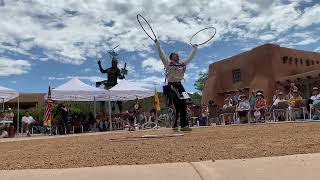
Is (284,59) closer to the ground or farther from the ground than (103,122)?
farther from the ground

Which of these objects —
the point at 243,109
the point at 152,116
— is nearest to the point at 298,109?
the point at 243,109

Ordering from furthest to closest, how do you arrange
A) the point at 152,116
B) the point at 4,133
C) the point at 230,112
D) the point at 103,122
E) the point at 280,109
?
the point at 103,122, the point at 152,116, the point at 230,112, the point at 4,133, the point at 280,109

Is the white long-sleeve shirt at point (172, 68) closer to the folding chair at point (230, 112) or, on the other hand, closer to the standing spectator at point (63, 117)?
the folding chair at point (230, 112)

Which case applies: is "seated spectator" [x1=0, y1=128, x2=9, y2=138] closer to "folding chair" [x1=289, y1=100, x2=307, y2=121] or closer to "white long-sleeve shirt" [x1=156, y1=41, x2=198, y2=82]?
"folding chair" [x1=289, y1=100, x2=307, y2=121]

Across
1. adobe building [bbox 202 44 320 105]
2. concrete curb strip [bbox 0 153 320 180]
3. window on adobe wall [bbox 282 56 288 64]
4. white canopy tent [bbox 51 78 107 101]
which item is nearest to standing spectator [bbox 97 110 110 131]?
white canopy tent [bbox 51 78 107 101]

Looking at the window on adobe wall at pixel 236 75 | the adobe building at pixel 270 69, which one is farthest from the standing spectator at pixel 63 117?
the window on adobe wall at pixel 236 75

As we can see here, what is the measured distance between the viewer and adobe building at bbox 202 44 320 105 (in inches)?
1646

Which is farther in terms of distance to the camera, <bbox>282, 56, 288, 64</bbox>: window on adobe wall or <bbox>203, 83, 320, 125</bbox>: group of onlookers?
<bbox>282, 56, 288, 64</bbox>: window on adobe wall

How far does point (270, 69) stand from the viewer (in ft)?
142

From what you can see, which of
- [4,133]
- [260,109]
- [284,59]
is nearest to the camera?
[260,109]

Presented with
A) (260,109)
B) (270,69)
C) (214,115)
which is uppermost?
(270,69)

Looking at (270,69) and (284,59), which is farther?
(284,59)

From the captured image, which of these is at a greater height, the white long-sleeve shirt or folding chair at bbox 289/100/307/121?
the white long-sleeve shirt

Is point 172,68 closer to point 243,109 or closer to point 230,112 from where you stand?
point 243,109
